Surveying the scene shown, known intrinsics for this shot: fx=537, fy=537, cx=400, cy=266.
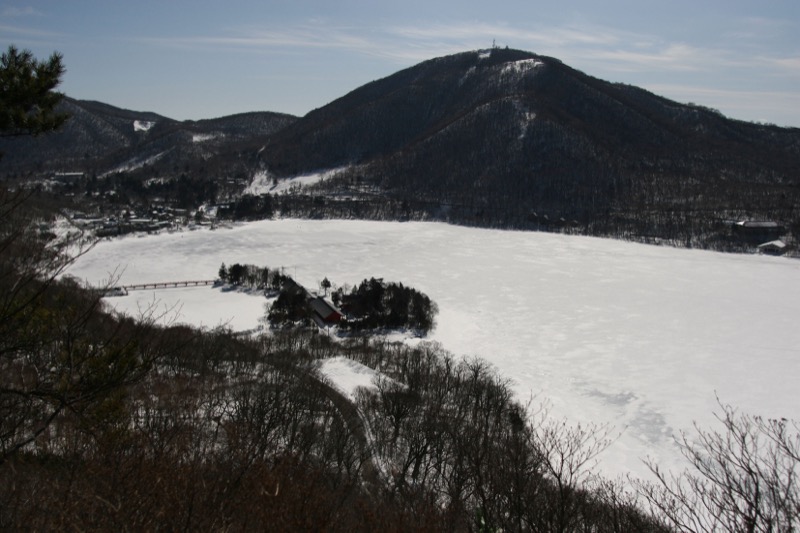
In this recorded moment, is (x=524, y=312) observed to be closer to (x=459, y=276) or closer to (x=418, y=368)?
(x=459, y=276)

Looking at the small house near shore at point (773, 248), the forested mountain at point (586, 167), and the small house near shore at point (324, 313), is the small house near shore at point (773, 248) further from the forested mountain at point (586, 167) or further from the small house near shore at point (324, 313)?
the small house near shore at point (324, 313)

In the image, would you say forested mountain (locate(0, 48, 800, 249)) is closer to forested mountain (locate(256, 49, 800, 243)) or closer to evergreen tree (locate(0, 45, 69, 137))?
forested mountain (locate(256, 49, 800, 243))

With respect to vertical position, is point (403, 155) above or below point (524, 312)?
above

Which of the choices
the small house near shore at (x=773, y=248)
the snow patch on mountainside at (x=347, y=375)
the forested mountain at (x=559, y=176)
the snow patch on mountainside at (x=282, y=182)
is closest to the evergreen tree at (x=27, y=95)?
the snow patch on mountainside at (x=347, y=375)

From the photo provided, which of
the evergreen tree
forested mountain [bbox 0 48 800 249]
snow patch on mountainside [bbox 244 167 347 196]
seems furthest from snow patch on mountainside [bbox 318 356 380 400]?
snow patch on mountainside [bbox 244 167 347 196]

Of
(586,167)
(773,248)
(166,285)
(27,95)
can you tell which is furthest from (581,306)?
(586,167)

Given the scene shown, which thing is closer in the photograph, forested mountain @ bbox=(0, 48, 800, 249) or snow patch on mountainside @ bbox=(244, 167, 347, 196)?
forested mountain @ bbox=(0, 48, 800, 249)

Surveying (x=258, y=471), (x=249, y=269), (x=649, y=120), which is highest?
(x=649, y=120)

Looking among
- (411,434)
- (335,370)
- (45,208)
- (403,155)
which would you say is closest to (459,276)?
(335,370)
